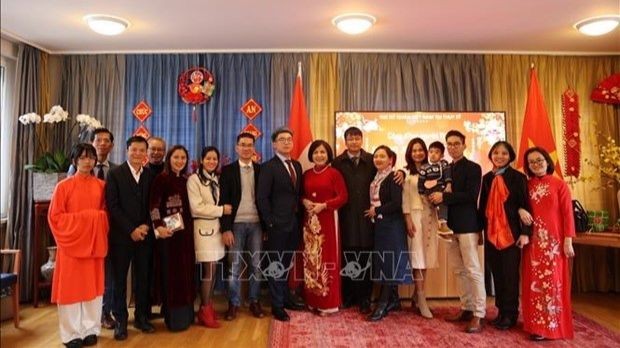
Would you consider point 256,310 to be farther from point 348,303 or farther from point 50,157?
point 50,157

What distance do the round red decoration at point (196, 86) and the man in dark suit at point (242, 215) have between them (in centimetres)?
119

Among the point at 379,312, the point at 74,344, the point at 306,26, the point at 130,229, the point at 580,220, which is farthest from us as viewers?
the point at 580,220

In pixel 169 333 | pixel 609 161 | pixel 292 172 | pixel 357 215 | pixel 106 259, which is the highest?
pixel 609 161

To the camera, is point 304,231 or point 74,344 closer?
point 74,344

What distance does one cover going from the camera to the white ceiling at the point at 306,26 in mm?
3145

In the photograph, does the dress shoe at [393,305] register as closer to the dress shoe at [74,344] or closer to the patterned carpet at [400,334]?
the patterned carpet at [400,334]

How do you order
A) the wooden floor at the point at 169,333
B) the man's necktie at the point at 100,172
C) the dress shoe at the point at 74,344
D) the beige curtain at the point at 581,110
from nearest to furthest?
the dress shoe at the point at 74,344, the wooden floor at the point at 169,333, the man's necktie at the point at 100,172, the beige curtain at the point at 581,110

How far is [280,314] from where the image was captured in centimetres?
320

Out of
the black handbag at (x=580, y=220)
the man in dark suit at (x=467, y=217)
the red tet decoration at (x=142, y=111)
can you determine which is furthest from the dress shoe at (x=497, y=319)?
the red tet decoration at (x=142, y=111)

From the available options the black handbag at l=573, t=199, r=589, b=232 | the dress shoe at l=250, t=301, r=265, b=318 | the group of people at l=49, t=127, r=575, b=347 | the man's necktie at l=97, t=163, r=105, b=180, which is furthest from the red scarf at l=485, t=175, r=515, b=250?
the man's necktie at l=97, t=163, r=105, b=180

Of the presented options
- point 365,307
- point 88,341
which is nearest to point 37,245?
point 88,341

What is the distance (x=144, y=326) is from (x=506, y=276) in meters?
2.58

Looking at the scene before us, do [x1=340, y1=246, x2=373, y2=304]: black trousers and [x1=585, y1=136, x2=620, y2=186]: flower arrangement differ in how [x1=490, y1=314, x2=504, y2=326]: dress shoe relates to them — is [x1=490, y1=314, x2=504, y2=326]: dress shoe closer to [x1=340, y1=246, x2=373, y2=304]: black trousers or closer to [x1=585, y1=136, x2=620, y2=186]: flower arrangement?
[x1=340, y1=246, x2=373, y2=304]: black trousers

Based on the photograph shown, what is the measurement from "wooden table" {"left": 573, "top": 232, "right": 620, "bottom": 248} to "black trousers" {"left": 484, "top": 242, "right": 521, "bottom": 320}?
1.17 m
